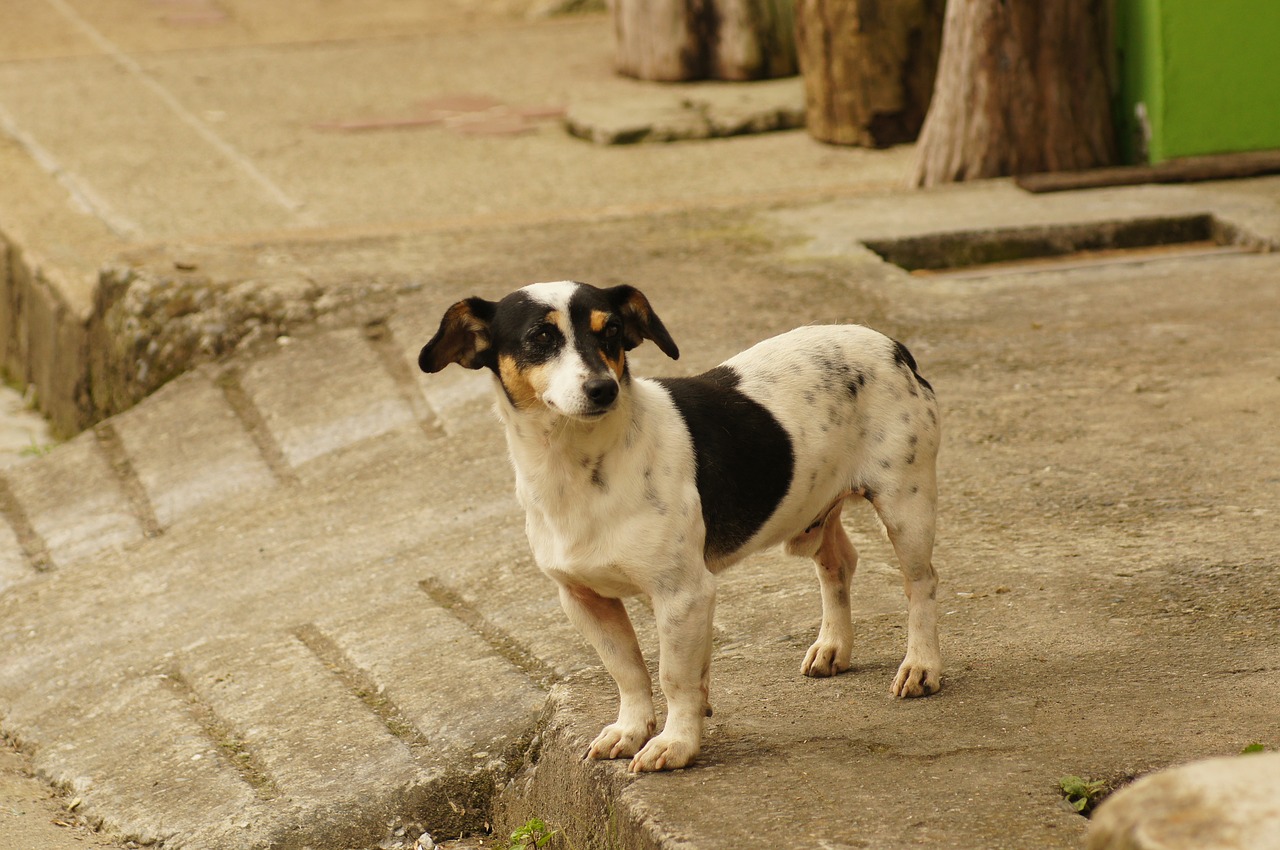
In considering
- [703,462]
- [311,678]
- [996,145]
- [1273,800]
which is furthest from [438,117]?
[1273,800]

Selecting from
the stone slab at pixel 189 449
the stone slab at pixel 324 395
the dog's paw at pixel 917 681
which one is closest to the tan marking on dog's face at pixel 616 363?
the dog's paw at pixel 917 681

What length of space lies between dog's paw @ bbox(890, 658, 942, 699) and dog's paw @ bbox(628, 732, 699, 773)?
587 millimetres

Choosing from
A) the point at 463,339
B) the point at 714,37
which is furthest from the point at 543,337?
the point at 714,37

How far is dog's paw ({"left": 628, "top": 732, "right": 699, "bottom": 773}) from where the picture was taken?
324 cm

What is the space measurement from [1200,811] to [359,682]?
2.79 m

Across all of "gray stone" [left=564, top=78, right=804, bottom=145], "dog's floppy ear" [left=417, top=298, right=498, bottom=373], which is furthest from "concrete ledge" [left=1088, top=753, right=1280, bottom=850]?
"gray stone" [left=564, top=78, right=804, bottom=145]

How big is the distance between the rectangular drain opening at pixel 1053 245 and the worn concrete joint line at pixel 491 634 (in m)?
3.24

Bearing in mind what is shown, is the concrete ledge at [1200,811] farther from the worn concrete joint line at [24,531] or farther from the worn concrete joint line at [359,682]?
the worn concrete joint line at [24,531]

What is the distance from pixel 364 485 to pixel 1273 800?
13.3 feet

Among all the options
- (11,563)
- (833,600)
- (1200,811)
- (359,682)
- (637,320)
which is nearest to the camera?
(1200,811)

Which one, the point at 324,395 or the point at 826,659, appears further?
the point at 324,395

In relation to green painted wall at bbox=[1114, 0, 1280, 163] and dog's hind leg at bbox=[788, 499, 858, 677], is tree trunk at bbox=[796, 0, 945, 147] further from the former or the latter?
dog's hind leg at bbox=[788, 499, 858, 677]

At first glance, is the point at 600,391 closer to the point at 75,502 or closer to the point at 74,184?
the point at 75,502

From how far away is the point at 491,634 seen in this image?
439 cm
